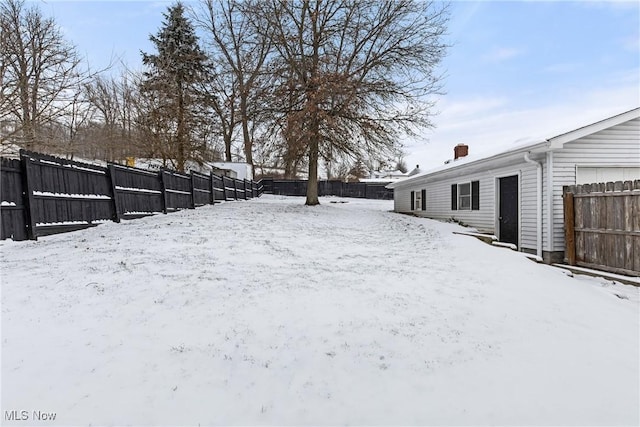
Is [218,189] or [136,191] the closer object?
[136,191]

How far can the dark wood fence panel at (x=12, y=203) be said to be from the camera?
17.6 feet

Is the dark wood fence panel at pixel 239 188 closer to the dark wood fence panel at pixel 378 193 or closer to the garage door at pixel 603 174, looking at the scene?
the dark wood fence panel at pixel 378 193

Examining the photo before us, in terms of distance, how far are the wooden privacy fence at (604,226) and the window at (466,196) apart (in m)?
3.50

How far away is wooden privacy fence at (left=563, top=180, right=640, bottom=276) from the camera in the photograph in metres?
6.20

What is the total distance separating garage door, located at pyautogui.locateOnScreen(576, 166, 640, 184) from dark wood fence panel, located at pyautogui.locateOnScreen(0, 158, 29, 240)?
11.1 metres

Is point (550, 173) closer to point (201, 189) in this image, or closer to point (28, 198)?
point (28, 198)

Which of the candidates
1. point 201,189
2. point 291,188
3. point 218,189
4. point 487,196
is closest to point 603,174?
point 487,196

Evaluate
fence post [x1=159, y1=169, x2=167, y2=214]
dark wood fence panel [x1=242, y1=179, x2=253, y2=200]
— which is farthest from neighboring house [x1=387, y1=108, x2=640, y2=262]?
dark wood fence panel [x1=242, y1=179, x2=253, y2=200]

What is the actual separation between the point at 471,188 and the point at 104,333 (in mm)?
11127

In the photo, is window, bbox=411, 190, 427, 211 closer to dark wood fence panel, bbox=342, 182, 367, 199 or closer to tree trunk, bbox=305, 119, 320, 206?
tree trunk, bbox=305, 119, 320, 206

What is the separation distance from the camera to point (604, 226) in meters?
6.77

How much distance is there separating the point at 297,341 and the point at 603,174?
29.0 ft

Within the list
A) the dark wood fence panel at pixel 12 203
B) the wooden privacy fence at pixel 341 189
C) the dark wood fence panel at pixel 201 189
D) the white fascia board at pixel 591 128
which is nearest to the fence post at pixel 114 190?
the dark wood fence panel at pixel 12 203

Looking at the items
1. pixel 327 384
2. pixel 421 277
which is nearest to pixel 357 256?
pixel 421 277
